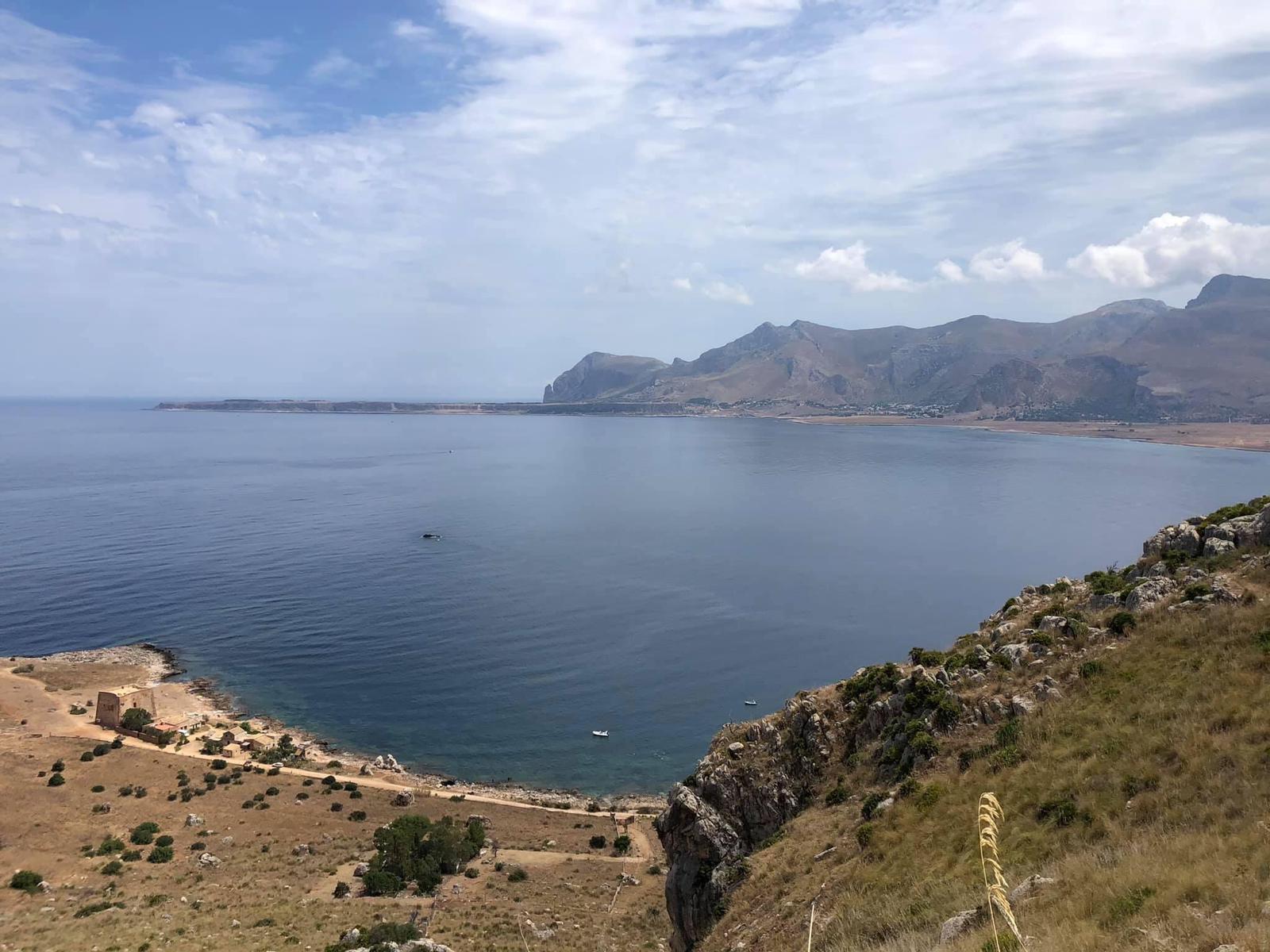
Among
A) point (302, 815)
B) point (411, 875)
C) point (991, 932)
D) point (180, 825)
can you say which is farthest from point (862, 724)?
point (180, 825)

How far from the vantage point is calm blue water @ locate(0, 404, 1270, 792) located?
62750 millimetres

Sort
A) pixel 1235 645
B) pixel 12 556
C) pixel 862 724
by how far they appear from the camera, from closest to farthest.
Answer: pixel 1235 645
pixel 862 724
pixel 12 556

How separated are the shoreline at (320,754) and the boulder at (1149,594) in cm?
3312

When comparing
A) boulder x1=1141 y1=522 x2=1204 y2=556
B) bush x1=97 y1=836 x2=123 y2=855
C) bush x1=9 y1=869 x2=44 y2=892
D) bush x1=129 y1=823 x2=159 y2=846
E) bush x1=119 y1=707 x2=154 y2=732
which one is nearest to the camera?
boulder x1=1141 y1=522 x2=1204 y2=556

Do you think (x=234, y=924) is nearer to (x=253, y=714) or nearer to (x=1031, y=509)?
(x=253, y=714)

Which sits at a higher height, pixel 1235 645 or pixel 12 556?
pixel 1235 645

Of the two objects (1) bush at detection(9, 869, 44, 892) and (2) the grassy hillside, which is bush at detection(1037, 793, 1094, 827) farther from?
(1) bush at detection(9, 869, 44, 892)

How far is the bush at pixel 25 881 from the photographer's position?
33.9 m

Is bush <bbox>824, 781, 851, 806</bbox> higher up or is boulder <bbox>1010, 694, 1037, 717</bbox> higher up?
boulder <bbox>1010, 694, 1037, 717</bbox>

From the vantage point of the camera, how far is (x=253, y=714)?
6219 cm

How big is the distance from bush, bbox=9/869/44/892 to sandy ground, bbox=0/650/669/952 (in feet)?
1.49

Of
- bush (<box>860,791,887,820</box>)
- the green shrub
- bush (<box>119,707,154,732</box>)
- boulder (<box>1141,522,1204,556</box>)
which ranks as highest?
boulder (<box>1141,522,1204,556</box>)

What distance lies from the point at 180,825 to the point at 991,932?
46.1 metres

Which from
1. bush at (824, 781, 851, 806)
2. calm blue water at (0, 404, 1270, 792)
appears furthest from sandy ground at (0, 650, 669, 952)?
bush at (824, 781, 851, 806)
